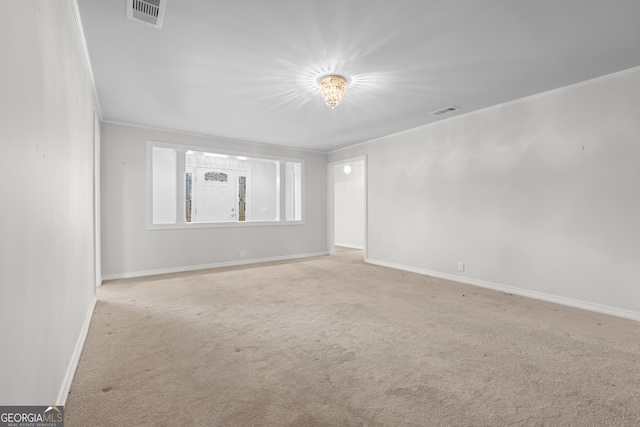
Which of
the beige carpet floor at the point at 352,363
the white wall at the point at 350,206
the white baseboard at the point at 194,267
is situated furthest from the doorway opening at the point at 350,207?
the beige carpet floor at the point at 352,363

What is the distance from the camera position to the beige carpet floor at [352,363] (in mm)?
1622

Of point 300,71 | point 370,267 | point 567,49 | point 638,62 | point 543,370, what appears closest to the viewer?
point 543,370

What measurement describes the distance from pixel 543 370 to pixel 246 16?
10.9ft

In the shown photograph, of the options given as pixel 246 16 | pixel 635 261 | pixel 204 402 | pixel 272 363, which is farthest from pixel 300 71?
pixel 635 261

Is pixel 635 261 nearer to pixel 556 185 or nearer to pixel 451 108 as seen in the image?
pixel 556 185

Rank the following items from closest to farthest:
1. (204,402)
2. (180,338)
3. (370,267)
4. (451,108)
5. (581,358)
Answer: (204,402)
(581,358)
(180,338)
(451,108)
(370,267)

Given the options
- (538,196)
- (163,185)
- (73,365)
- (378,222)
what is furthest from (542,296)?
(163,185)

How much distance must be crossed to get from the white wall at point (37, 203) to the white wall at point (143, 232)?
9.71 feet

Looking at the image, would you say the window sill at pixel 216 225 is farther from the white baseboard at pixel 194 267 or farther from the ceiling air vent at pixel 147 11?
the ceiling air vent at pixel 147 11

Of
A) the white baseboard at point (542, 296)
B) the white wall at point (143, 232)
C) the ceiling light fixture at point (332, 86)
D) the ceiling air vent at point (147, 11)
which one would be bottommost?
the white baseboard at point (542, 296)

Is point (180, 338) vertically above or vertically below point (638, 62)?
below

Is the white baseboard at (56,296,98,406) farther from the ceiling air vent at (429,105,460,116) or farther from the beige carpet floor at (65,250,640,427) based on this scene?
the ceiling air vent at (429,105,460,116)

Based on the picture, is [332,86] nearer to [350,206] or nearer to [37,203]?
[37,203]

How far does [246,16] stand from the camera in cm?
228
